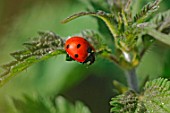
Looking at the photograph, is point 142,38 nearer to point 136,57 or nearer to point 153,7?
point 136,57

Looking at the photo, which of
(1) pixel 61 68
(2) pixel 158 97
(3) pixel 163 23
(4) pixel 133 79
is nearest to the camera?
(2) pixel 158 97

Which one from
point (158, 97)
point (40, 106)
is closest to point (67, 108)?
point (40, 106)

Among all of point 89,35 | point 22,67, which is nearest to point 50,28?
point 89,35

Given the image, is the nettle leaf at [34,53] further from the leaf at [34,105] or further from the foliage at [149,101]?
the leaf at [34,105]

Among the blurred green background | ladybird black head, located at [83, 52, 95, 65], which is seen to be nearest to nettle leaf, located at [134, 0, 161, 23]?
A: ladybird black head, located at [83, 52, 95, 65]

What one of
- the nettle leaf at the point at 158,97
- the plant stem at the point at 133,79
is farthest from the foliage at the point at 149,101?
the plant stem at the point at 133,79

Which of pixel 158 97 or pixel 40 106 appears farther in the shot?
pixel 40 106

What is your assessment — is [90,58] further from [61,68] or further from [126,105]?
[61,68]
